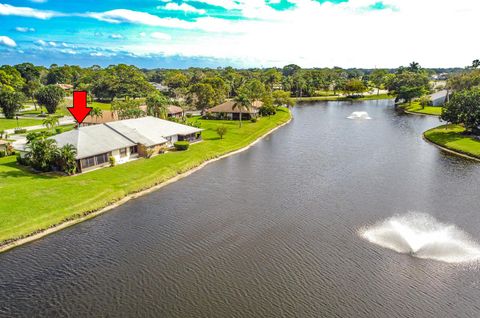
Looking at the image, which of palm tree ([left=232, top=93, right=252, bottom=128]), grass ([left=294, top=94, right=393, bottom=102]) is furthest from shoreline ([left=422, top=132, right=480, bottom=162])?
grass ([left=294, top=94, right=393, bottom=102])

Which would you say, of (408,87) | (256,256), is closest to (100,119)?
(256,256)

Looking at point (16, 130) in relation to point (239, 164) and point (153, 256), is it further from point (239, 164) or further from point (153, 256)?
point (153, 256)

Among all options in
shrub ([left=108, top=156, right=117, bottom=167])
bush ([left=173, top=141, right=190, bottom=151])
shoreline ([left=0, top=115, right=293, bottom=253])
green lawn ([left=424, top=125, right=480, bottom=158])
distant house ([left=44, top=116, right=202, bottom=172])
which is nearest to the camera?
shoreline ([left=0, top=115, right=293, bottom=253])

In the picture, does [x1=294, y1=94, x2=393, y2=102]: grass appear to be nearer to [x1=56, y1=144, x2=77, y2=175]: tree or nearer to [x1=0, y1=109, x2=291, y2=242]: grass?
[x1=0, y1=109, x2=291, y2=242]: grass

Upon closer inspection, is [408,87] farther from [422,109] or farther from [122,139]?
[122,139]

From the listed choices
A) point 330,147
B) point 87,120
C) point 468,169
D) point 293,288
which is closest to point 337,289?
point 293,288

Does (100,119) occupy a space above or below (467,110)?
below
